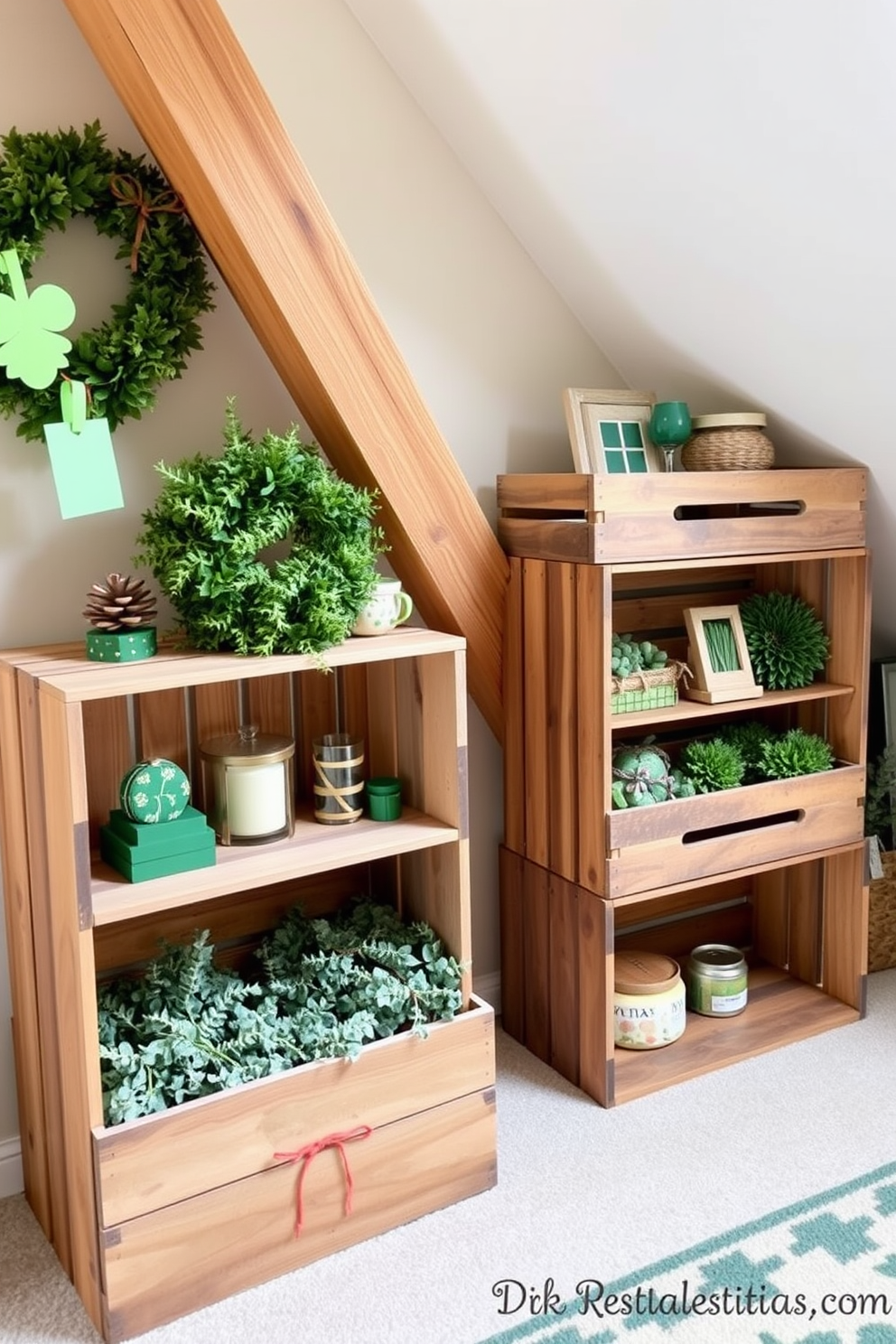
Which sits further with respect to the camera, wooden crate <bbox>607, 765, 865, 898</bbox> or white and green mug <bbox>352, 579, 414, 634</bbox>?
wooden crate <bbox>607, 765, 865, 898</bbox>

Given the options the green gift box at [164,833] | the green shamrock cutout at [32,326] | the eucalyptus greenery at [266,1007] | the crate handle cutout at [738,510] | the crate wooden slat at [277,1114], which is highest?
the green shamrock cutout at [32,326]

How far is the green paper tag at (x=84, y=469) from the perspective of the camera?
1694 mm

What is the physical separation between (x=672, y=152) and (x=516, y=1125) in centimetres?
163

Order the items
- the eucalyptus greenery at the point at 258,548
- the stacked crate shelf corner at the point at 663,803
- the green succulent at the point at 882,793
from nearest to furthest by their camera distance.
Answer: the eucalyptus greenery at the point at 258,548 < the stacked crate shelf corner at the point at 663,803 < the green succulent at the point at 882,793

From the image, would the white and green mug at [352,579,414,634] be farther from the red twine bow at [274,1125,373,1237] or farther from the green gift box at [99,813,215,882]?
the red twine bow at [274,1125,373,1237]

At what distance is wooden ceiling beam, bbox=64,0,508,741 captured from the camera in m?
1.63

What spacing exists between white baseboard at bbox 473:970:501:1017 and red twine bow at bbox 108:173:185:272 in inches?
59.4

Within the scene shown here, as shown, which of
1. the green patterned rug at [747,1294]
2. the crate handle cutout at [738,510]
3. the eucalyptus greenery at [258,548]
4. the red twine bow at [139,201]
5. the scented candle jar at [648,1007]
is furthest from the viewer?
the crate handle cutout at [738,510]

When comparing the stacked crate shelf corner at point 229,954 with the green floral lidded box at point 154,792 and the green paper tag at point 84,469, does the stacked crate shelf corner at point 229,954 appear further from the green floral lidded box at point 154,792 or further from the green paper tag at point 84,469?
the green paper tag at point 84,469

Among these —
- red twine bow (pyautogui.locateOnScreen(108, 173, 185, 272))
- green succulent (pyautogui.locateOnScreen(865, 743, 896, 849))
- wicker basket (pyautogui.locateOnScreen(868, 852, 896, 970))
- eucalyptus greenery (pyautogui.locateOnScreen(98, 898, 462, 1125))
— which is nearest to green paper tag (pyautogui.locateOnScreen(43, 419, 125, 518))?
red twine bow (pyautogui.locateOnScreen(108, 173, 185, 272))

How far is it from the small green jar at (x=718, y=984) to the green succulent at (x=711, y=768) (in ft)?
1.34

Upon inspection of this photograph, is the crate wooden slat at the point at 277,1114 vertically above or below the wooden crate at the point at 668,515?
below

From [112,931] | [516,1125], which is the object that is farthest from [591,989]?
[112,931]

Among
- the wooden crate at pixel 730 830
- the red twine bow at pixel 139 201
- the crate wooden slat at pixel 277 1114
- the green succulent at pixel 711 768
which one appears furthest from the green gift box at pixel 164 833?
the green succulent at pixel 711 768
